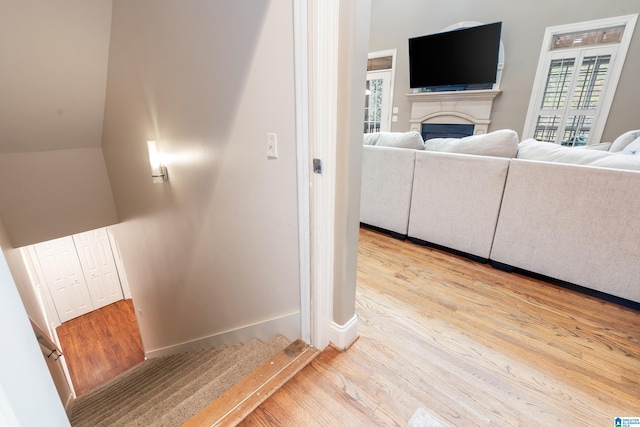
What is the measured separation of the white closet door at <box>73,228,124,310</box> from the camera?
15.6ft

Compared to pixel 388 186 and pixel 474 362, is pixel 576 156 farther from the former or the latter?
pixel 474 362

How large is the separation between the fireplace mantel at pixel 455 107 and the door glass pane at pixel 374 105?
840mm

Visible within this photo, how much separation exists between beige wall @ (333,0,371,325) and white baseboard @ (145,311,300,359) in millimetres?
269

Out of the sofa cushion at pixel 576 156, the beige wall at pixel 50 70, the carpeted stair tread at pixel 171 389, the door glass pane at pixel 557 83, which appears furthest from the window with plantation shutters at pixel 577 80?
the beige wall at pixel 50 70

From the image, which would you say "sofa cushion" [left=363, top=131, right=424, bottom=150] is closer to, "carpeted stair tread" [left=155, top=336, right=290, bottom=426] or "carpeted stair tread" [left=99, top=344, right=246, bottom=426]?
"carpeted stair tread" [left=155, top=336, right=290, bottom=426]

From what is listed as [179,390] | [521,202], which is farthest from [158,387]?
[521,202]

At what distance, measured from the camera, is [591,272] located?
1832mm

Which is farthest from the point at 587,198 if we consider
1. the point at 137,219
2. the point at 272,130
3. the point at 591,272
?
the point at 137,219

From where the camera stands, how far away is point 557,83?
4.51 m

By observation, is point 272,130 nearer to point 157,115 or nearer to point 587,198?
point 157,115

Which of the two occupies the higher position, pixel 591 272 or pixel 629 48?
pixel 629 48

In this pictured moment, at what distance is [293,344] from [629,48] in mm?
5734

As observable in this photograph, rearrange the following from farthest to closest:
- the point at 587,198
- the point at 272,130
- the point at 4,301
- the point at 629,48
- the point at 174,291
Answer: the point at 629,48 < the point at 174,291 < the point at 587,198 < the point at 272,130 < the point at 4,301

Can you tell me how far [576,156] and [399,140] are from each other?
1198mm
